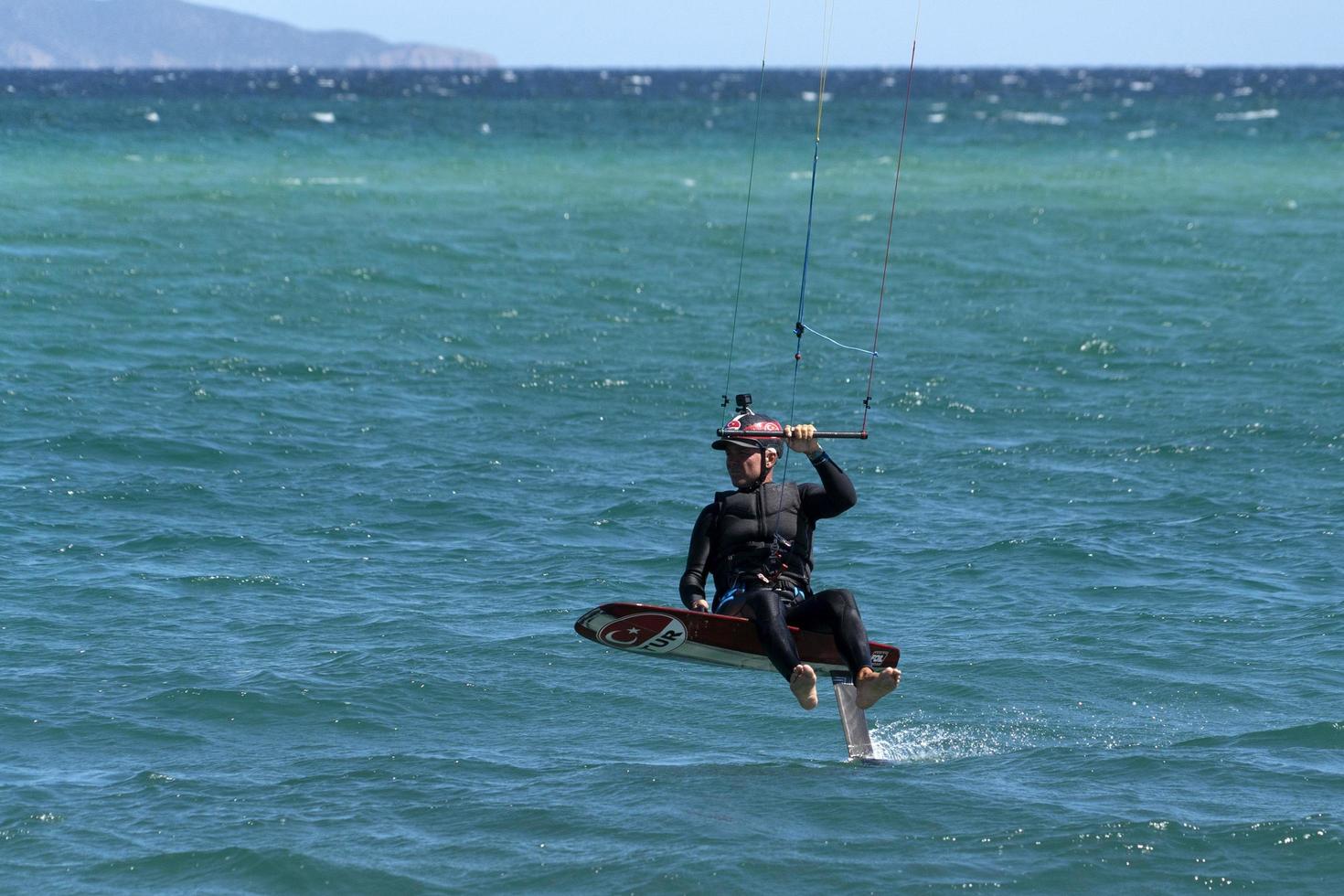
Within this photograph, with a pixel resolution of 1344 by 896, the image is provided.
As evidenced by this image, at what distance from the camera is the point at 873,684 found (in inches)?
374

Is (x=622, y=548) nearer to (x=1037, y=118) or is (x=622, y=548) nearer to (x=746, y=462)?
(x=746, y=462)

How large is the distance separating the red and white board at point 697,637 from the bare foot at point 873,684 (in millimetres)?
308

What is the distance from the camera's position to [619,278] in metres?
29.8

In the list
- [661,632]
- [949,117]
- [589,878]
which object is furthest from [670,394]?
[949,117]

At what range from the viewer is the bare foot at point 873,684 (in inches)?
369

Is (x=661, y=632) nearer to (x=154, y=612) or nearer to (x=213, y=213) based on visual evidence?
(x=154, y=612)

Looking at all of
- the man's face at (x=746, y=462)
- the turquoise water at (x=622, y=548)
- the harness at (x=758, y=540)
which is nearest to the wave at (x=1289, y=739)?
the turquoise water at (x=622, y=548)

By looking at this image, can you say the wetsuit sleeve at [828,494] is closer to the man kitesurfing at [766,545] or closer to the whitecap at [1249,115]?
the man kitesurfing at [766,545]

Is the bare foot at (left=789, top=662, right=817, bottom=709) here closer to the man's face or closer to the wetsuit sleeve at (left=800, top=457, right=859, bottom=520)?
the wetsuit sleeve at (left=800, top=457, right=859, bottom=520)

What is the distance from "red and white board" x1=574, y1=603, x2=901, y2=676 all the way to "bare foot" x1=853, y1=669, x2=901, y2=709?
1.01 feet

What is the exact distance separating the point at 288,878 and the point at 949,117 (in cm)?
7646

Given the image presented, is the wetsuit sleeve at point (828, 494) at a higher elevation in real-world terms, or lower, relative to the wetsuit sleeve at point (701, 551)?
higher

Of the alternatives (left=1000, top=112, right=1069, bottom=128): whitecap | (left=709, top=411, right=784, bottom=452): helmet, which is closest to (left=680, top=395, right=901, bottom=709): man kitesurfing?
(left=709, top=411, right=784, bottom=452): helmet

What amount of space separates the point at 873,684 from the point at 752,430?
163cm
